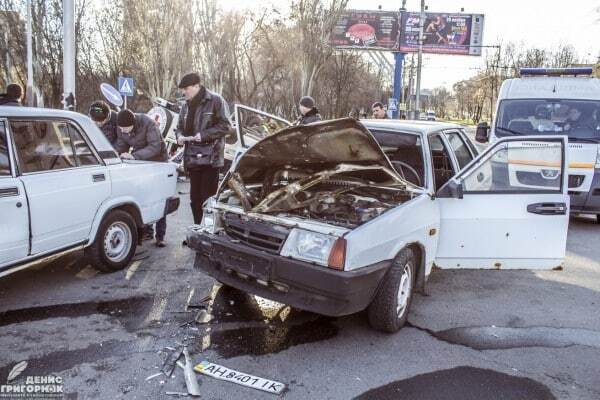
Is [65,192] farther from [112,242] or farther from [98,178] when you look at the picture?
[112,242]

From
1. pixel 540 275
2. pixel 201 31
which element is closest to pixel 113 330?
pixel 540 275

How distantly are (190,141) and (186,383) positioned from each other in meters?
3.28

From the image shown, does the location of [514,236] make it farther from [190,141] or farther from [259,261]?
[190,141]

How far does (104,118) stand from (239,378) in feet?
12.9

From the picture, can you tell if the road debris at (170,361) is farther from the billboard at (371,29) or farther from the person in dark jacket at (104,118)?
the billboard at (371,29)

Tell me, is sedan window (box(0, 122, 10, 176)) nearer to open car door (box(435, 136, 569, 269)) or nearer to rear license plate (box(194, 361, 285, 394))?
rear license plate (box(194, 361, 285, 394))

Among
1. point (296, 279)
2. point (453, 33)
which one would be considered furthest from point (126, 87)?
point (453, 33)

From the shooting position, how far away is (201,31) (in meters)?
23.2

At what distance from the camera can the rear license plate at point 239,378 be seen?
3066mm

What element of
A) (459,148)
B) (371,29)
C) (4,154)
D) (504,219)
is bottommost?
(504,219)

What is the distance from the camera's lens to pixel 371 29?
3328cm

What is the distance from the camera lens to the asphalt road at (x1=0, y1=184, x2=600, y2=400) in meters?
3.15

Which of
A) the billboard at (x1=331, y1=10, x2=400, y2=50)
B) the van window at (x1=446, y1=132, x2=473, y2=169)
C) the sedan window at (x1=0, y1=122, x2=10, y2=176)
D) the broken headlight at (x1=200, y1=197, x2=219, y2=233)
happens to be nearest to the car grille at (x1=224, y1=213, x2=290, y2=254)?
the broken headlight at (x1=200, y1=197, x2=219, y2=233)

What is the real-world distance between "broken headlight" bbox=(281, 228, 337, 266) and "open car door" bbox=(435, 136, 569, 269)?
54.9 inches
